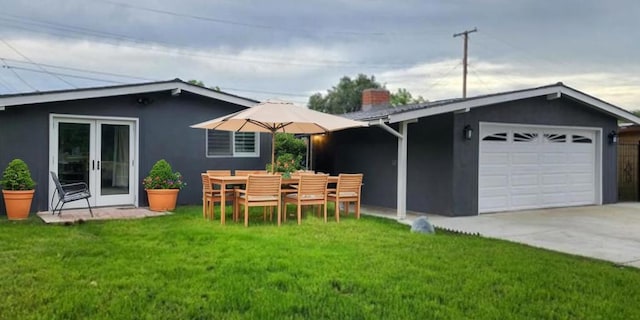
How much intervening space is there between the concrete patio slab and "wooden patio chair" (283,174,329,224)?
8.99ft

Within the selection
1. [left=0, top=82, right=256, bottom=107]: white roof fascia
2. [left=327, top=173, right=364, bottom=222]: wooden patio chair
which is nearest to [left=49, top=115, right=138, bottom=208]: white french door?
[left=0, top=82, right=256, bottom=107]: white roof fascia

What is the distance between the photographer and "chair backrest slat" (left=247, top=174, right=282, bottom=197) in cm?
784

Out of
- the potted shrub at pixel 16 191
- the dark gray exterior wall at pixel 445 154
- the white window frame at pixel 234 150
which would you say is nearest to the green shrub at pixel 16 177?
the potted shrub at pixel 16 191

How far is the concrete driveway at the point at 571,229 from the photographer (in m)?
6.78

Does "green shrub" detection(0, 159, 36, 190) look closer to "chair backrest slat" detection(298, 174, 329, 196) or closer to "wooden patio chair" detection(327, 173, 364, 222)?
"chair backrest slat" detection(298, 174, 329, 196)

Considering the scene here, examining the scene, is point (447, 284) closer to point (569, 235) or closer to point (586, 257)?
point (586, 257)

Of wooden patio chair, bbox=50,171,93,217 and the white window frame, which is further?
the white window frame

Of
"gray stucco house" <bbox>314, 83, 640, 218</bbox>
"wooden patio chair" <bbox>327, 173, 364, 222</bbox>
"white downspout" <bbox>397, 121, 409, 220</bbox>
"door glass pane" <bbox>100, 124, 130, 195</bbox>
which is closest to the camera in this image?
"wooden patio chair" <bbox>327, 173, 364, 222</bbox>

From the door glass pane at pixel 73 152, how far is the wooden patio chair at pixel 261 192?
152 inches

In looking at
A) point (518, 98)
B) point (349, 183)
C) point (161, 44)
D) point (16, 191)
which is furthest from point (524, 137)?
point (161, 44)

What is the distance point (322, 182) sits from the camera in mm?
8547

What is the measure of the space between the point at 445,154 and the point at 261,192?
14.4ft

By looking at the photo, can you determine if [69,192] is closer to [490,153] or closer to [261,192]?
[261,192]

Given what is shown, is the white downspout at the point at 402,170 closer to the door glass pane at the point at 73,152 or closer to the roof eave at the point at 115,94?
the roof eave at the point at 115,94
